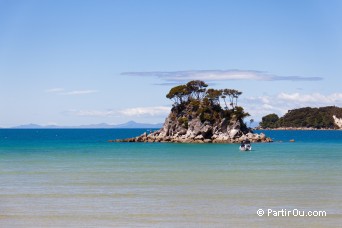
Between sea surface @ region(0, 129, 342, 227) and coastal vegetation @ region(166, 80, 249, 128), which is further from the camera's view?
coastal vegetation @ region(166, 80, 249, 128)

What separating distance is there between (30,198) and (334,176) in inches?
790

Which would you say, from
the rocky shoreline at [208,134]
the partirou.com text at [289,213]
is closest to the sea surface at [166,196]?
the partirou.com text at [289,213]

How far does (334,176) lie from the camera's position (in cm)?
3644

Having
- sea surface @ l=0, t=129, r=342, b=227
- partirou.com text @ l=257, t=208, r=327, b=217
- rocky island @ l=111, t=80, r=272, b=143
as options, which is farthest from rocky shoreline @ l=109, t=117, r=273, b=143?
partirou.com text @ l=257, t=208, r=327, b=217

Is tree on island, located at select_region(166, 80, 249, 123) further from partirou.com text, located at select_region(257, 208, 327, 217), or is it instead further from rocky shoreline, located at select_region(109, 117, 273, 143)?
partirou.com text, located at select_region(257, 208, 327, 217)

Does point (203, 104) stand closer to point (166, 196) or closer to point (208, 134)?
point (208, 134)

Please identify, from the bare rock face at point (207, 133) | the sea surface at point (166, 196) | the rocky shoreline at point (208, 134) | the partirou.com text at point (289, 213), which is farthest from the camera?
the bare rock face at point (207, 133)

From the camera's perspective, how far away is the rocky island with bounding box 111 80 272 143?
101312 millimetres

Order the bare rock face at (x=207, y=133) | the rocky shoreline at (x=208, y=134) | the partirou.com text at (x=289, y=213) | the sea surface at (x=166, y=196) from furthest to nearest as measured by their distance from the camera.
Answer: the bare rock face at (x=207, y=133) < the rocky shoreline at (x=208, y=134) < the partirou.com text at (x=289, y=213) < the sea surface at (x=166, y=196)

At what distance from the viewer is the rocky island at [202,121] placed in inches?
3989

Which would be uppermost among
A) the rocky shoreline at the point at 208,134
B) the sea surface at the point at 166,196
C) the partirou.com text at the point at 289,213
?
the rocky shoreline at the point at 208,134

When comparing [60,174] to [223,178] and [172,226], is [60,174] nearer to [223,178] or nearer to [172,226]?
[223,178]

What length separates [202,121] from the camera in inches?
4011

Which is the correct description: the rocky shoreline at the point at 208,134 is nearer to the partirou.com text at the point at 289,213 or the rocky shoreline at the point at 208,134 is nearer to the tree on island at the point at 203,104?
the tree on island at the point at 203,104
